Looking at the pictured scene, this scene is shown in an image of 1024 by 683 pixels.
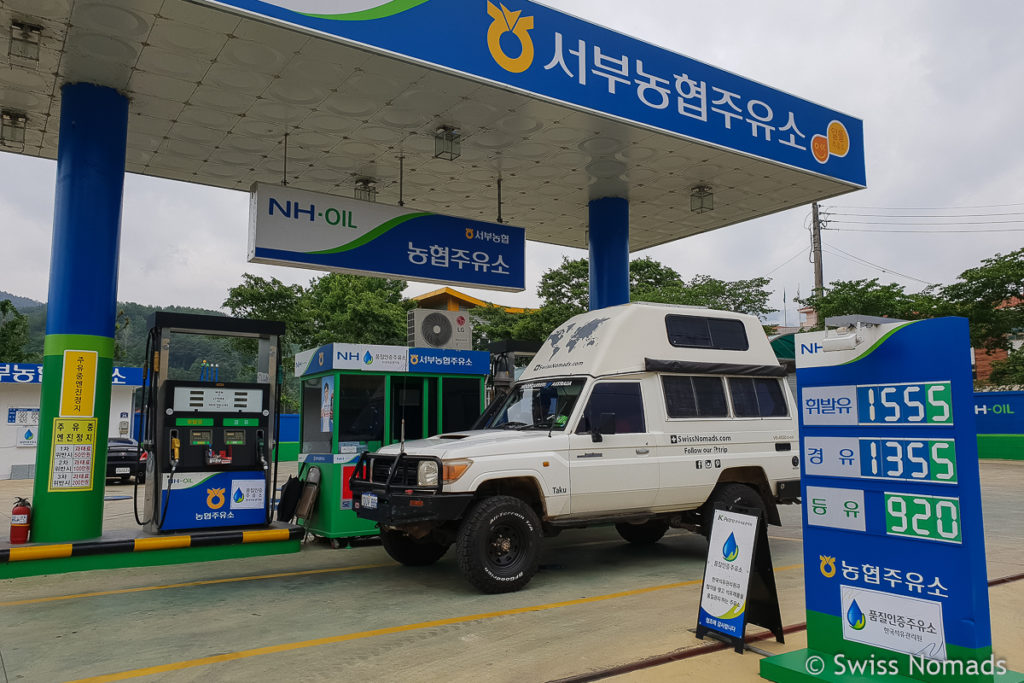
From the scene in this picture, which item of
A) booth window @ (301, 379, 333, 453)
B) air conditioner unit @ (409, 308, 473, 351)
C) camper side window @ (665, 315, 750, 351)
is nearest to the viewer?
camper side window @ (665, 315, 750, 351)

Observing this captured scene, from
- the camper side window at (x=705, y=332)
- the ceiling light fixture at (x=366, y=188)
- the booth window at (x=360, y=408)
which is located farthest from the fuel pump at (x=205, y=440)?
the camper side window at (x=705, y=332)

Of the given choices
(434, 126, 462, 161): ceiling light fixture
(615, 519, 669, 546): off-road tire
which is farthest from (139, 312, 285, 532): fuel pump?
(615, 519, 669, 546): off-road tire

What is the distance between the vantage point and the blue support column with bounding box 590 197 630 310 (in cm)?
1260

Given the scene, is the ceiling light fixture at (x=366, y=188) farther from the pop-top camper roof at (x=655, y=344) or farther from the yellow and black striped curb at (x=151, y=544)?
the yellow and black striped curb at (x=151, y=544)

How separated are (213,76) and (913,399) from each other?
779 cm

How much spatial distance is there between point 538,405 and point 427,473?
1758mm

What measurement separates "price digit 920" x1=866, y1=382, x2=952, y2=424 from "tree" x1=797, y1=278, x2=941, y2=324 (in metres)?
28.1

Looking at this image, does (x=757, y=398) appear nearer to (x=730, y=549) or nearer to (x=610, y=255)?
(x=730, y=549)

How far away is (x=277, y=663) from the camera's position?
500cm

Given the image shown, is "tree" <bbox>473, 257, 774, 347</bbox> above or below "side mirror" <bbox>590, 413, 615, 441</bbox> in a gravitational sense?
above

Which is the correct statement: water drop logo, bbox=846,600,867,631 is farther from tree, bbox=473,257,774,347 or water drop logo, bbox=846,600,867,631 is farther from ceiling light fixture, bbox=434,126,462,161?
tree, bbox=473,257,774,347

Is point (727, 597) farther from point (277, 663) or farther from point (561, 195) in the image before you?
point (561, 195)

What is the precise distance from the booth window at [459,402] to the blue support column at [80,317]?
4376mm

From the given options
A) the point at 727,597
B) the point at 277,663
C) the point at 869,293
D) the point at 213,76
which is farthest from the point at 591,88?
the point at 869,293
